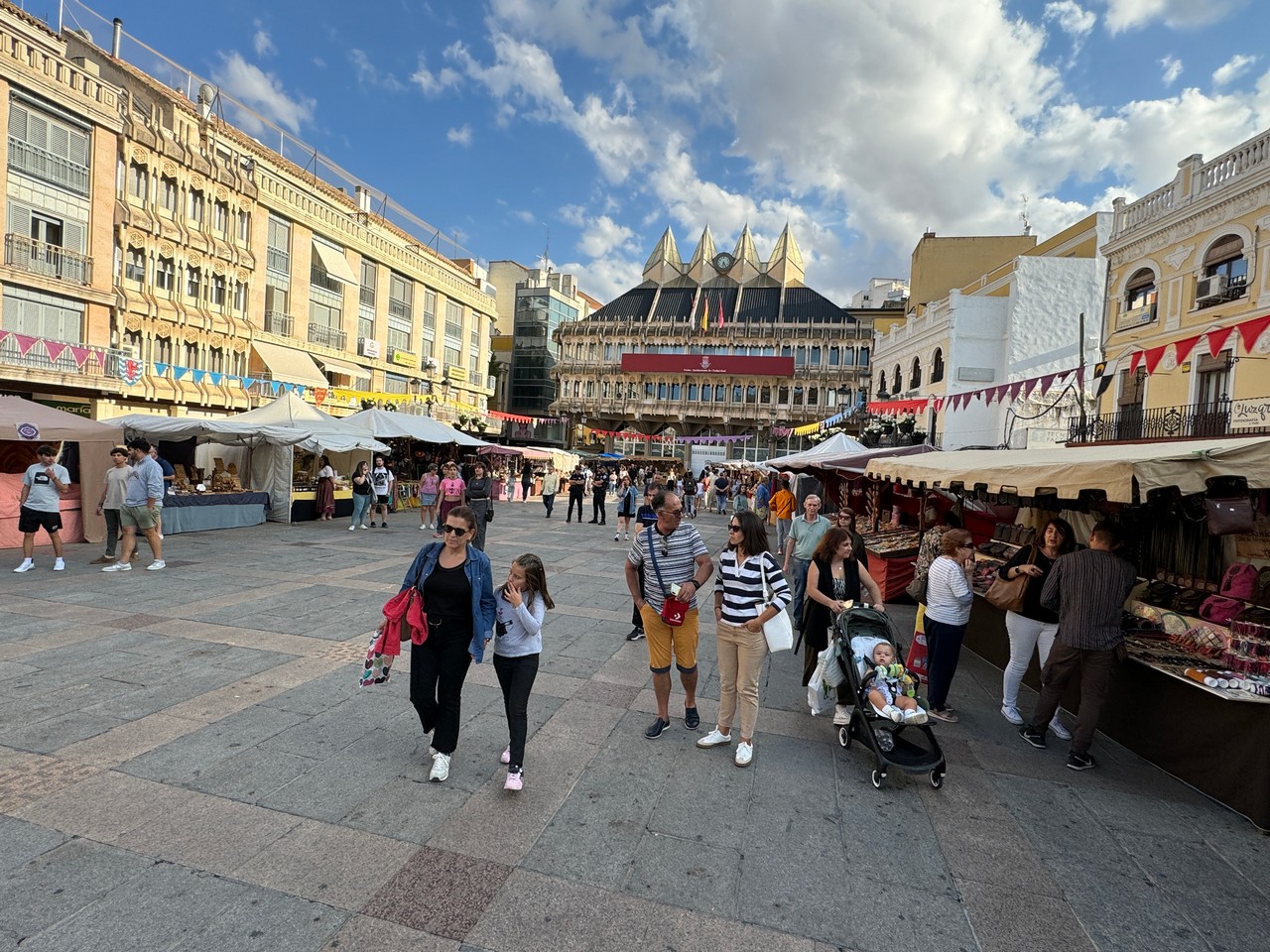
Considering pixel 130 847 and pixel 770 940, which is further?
pixel 130 847

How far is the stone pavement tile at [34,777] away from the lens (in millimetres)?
3592

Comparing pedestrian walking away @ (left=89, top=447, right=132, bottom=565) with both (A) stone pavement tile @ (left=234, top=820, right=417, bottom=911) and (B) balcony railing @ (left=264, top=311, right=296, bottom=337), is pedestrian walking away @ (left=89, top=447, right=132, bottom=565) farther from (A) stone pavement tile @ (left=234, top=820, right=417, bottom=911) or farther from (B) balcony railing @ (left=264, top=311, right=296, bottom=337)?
(B) balcony railing @ (left=264, top=311, right=296, bottom=337)

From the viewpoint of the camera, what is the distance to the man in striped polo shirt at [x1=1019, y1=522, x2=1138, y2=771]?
4.70 metres

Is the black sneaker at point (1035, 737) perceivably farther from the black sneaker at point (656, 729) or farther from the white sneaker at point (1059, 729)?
the black sneaker at point (656, 729)

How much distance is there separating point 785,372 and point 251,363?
127ft

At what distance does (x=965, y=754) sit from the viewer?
4.87 m

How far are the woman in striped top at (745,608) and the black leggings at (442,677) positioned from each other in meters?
1.69

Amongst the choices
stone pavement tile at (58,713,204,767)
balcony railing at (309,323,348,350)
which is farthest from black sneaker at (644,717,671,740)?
balcony railing at (309,323,348,350)

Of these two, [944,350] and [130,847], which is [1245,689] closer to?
[130,847]

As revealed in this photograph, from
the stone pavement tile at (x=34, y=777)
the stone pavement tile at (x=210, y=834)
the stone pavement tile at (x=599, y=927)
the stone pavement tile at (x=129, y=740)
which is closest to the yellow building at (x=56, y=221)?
the stone pavement tile at (x=129, y=740)

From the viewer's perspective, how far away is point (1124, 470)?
16.0ft

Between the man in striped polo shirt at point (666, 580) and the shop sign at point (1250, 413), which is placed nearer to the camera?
the man in striped polo shirt at point (666, 580)

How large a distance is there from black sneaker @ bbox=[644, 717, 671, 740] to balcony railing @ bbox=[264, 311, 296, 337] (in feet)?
103

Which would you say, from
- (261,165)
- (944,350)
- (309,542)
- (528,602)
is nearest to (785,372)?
(944,350)
